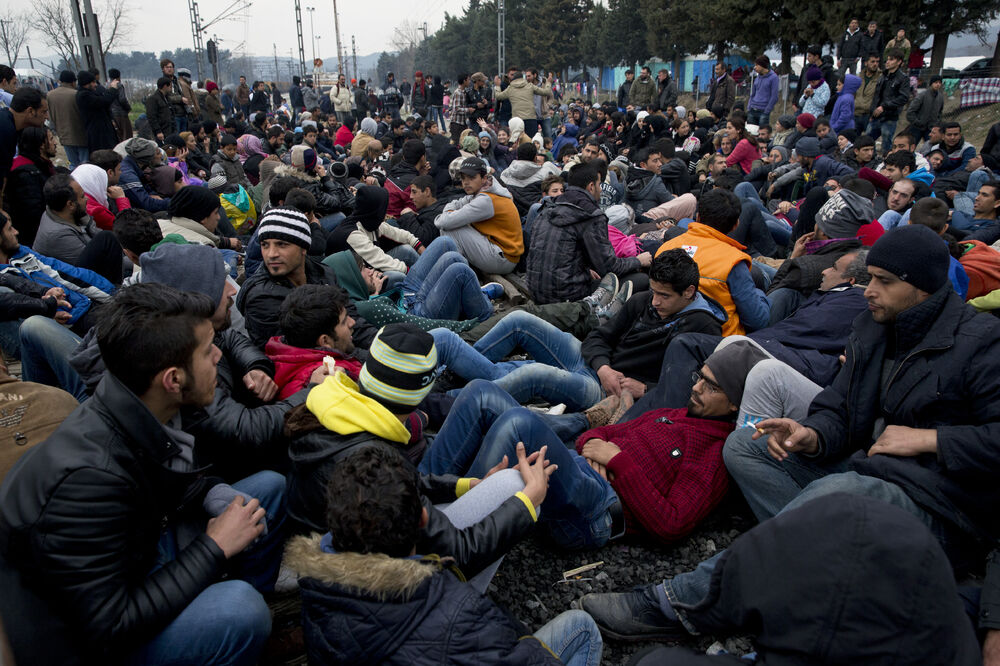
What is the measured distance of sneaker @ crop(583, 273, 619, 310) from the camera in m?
5.30

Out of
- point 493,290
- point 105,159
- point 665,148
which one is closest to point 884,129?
point 665,148

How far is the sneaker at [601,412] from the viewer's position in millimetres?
3861

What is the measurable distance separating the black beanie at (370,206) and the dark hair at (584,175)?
1.79 m

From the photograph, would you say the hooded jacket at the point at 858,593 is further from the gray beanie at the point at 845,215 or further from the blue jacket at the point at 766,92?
the blue jacket at the point at 766,92

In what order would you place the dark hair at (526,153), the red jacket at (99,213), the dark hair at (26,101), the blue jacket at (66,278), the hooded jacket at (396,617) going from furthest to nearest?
the dark hair at (526,153), the red jacket at (99,213), the dark hair at (26,101), the blue jacket at (66,278), the hooded jacket at (396,617)

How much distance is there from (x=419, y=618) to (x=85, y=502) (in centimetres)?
101

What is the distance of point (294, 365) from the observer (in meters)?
3.14

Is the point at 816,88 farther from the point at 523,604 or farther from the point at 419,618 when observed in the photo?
the point at 419,618

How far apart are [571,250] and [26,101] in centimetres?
575

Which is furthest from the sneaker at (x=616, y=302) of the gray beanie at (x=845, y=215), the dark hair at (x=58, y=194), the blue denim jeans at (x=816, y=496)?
the dark hair at (x=58, y=194)

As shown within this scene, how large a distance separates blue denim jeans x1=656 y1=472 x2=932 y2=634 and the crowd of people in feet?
0.05

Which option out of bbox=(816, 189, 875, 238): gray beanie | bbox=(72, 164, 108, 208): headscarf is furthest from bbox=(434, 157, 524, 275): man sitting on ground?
bbox=(72, 164, 108, 208): headscarf

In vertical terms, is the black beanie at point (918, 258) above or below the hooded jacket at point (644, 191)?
above

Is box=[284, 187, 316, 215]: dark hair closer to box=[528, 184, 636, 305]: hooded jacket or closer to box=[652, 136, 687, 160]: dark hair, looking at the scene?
box=[528, 184, 636, 305]: hooded jacket
